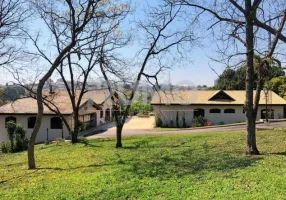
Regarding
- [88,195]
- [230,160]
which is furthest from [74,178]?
[230,160]

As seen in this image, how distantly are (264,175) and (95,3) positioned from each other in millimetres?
10018

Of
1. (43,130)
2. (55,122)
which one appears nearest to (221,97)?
(55,122)

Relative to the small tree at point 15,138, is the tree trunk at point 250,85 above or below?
above

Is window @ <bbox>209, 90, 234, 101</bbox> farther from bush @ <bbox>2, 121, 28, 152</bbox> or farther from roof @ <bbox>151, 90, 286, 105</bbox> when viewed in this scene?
bush @ <bbox>2, 121, 28, 152</bbox>

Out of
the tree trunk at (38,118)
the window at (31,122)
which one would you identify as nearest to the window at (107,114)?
the window at (31,122)

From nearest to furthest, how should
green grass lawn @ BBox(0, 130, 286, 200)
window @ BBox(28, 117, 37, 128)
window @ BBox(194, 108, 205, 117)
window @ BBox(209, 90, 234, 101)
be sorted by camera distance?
green grass lawn @ BBox(0, 130, 286, 200), window @ BBox(28, 117, 37, 128), window @ BBox(194, 108, 205, 117), window @ BBox(209, 90, 234, 101)

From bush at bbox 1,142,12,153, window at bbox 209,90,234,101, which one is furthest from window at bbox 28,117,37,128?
window at bbox 209,90,234,101

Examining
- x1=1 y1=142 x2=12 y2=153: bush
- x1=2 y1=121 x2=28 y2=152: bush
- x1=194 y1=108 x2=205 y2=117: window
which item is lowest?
x1=1 y1=142 x2=12 y2=153: bush

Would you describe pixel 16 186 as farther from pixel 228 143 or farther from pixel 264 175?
pixel 228 143

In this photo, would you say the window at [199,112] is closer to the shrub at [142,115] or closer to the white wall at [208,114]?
the white wall at [208,114]

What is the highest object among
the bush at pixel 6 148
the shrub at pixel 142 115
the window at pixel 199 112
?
the window at pixel 199 112

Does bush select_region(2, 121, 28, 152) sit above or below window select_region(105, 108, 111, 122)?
below

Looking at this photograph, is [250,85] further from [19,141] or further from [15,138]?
[15,138]

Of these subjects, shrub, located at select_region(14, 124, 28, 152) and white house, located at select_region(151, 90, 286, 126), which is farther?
white house, located at select_region(151, 90, 286, 126)
